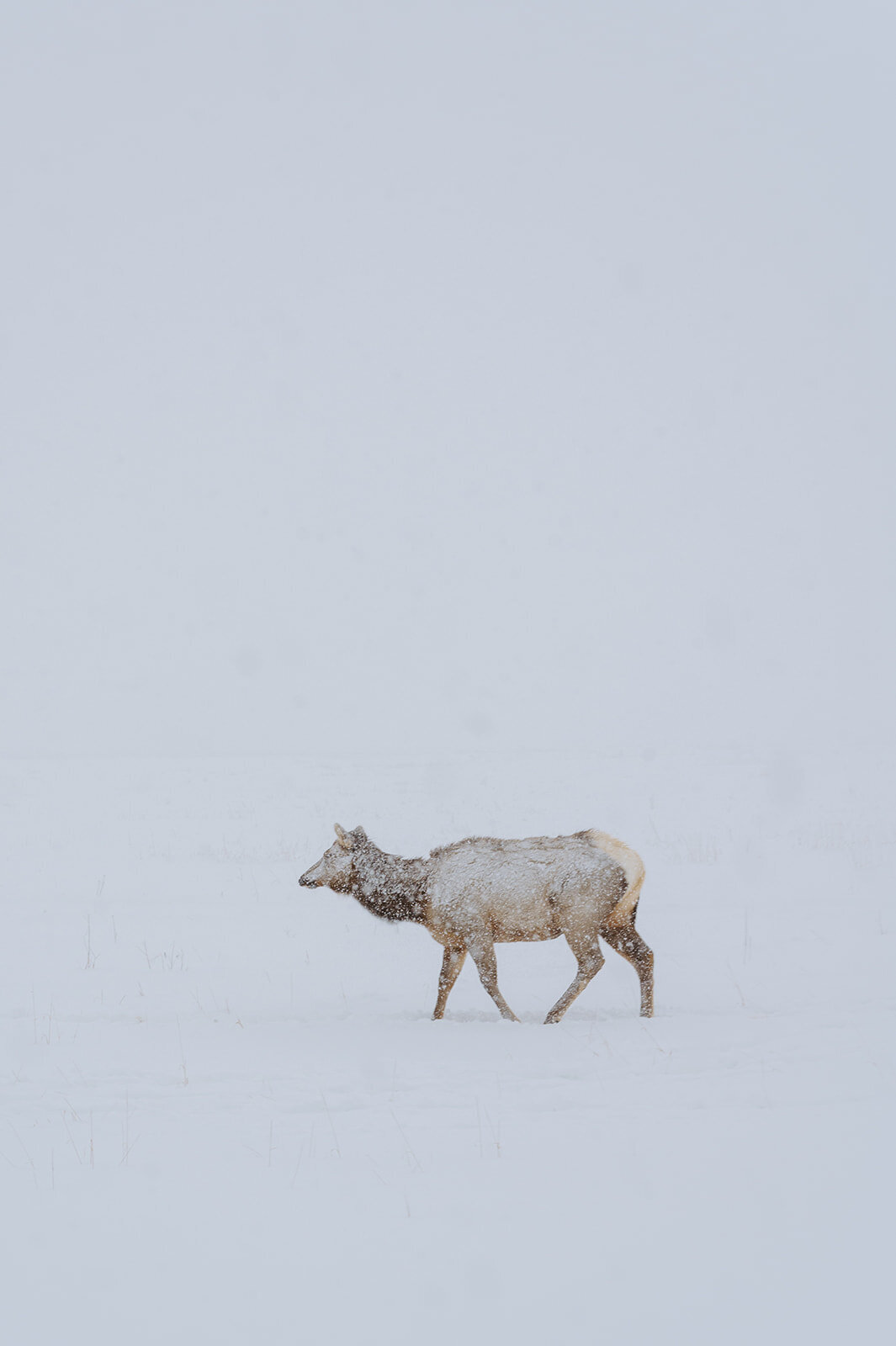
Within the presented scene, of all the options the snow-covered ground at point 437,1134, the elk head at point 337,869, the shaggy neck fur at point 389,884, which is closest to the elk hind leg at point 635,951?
the snow-covered ground at point 437,1134

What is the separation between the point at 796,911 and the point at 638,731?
1854 inches

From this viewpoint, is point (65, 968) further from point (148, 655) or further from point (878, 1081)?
point (148, 655)

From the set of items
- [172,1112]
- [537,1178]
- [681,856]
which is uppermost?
[537,1178]

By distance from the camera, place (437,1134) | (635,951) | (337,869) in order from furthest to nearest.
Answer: (337,869) → (635,951) → (437,1134)

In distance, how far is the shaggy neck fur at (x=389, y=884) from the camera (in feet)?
26.0

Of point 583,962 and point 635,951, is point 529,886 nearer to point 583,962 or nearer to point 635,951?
Answer: point 583,962

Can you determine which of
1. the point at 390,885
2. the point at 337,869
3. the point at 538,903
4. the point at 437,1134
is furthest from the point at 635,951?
the point at 437,1134

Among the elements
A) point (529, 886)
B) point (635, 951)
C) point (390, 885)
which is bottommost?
point (635, 951)

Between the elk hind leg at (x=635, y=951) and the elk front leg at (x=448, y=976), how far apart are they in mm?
1093

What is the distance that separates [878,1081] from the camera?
18.2 ft

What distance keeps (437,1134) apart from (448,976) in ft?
7.85

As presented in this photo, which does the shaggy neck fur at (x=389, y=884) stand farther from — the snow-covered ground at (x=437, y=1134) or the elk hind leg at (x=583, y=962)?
the elk hind leg at (x=583, y=962)

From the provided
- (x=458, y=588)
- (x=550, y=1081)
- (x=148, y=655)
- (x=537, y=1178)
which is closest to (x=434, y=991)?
(x=550, y=1081)

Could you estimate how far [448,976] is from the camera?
294 inches
